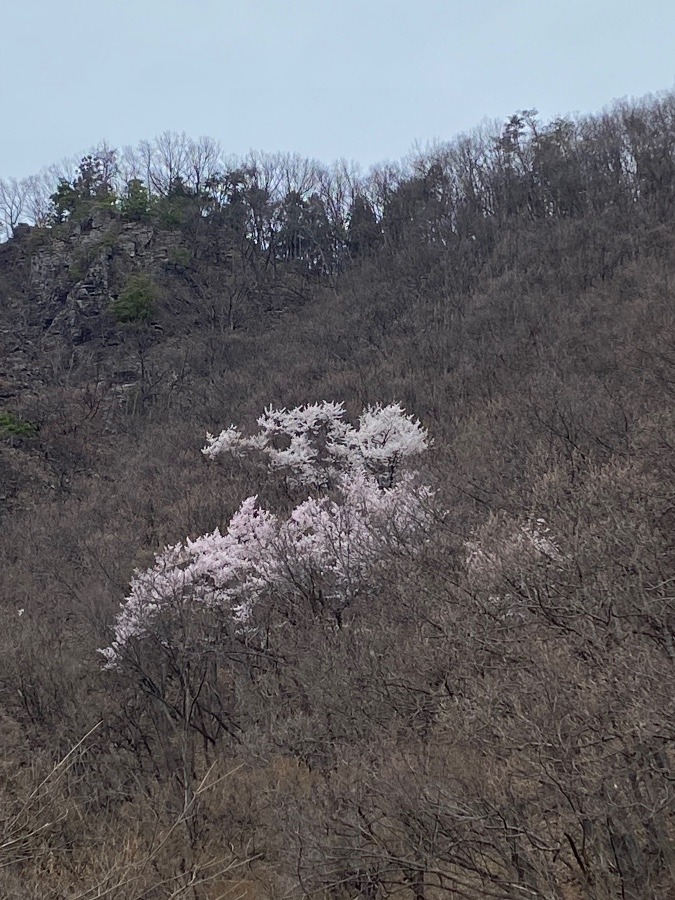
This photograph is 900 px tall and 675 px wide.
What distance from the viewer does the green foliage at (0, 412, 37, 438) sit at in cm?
3744

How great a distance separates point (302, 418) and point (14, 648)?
46.6 feet

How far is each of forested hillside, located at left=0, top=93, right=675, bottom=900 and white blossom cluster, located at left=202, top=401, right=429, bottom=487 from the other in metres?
0.14

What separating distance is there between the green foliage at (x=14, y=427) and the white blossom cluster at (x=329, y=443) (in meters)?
9.91

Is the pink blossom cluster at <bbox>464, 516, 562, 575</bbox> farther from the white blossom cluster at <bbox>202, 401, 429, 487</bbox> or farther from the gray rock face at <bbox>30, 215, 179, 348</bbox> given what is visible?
the gray rock face at <bbox>30, 215, 179, 348</bbox>

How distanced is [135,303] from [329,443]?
863 inches

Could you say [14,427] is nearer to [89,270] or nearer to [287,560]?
[89,270]

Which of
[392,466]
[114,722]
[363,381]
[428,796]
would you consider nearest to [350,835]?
[428,796]

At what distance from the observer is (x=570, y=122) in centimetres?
5338

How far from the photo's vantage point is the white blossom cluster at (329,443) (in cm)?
2561

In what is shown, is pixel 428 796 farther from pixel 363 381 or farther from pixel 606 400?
→ pixel 363 381

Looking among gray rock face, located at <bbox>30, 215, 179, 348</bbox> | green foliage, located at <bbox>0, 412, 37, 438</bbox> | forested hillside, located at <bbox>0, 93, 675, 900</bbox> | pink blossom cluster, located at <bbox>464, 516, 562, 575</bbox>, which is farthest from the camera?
gray rock face, located at <bbox>30, 215, 179, 348</bbox>

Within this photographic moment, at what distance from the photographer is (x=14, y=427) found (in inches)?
1479

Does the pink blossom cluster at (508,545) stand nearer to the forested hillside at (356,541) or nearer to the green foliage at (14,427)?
the forested hillside at (356,541)

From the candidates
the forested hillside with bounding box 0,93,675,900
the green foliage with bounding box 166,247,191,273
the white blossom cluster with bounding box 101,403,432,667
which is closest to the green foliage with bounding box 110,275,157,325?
the forested hillside with bounding box 0,93,675,900
